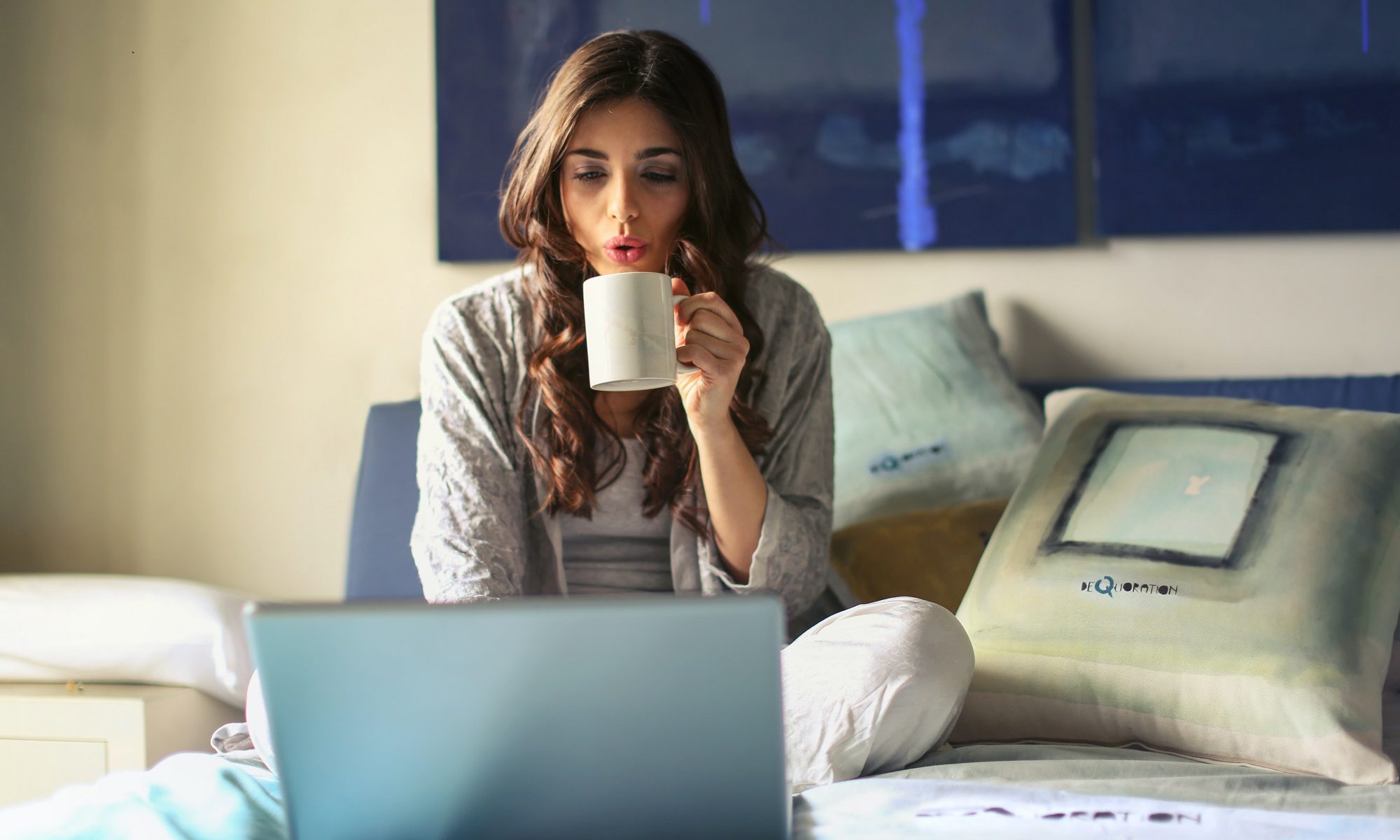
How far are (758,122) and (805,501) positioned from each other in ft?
2.99

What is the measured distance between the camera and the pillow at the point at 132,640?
1.62 meters

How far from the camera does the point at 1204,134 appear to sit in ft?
6.77

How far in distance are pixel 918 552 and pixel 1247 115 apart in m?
1.09

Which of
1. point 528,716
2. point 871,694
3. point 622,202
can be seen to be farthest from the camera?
point 622,202

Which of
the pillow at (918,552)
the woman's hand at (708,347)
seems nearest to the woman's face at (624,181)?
the woman's hand at (708,347)

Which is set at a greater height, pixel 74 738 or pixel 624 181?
pixel 624 181

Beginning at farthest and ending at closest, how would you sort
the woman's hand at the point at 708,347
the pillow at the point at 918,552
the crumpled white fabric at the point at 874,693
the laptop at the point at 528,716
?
the pillow at the point at 918,552 < the woman's hand at the point at 708,347 < the crumpled white fabric at the point at 874,693 < the laptop at the point at 528,716

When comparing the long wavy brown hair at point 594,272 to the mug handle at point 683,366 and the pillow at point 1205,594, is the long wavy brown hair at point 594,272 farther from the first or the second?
the pillow at point 1205,594

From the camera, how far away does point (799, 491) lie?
1.52m

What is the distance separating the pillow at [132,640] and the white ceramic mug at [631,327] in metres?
0.86

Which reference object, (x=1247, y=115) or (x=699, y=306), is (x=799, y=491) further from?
(x=1247, y=115)

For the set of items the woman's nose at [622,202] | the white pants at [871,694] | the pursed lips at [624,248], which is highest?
the woman's nose at [622,202]

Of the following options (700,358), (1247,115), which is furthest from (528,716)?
(1247,115)

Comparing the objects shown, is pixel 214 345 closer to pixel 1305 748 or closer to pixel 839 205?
pixel 839 205
